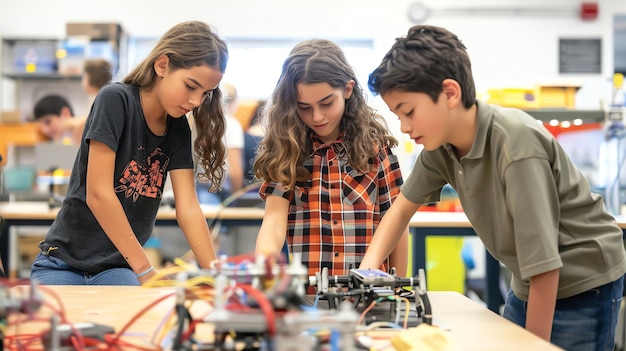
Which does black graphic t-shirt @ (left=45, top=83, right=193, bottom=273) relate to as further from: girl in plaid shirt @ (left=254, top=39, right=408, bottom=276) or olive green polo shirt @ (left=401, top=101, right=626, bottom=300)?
olive green polo shirt @ (left=401, top=101, right=626, bottom=300)

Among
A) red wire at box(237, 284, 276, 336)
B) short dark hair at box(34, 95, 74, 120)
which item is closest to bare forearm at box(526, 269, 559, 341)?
red wire at box(237, 284, 276, 336)

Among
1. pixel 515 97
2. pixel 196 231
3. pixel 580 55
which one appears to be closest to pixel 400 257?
pixel 196 231

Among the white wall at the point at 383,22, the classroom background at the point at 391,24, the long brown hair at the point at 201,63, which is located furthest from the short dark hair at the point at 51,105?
the long brown hair at the point at 201,63

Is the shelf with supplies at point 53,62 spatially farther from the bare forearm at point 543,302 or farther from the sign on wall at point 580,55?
the bare forearm at point 543,302

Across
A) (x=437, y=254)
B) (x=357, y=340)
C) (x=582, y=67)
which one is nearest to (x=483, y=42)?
(x=582, y=67)

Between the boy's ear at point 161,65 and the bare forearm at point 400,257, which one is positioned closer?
the boy's ear at point 161,65

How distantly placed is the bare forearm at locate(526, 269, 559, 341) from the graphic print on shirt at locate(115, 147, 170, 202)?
3.34 feet

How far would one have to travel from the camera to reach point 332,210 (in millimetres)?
1777

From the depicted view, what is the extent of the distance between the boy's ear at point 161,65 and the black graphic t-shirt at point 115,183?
0.08 m

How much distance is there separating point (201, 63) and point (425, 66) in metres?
0.68

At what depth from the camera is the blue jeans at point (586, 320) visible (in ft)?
4.31

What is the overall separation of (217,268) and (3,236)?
3146 mm

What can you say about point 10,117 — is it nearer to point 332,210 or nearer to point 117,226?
point 117,226

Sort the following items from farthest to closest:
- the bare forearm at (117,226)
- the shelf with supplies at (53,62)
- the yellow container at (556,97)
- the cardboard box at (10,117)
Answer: the shelf with supplies at (53,62), the cardboard box at (10,117), the yellow container at (556,97), the bare forearm at (117,226)
